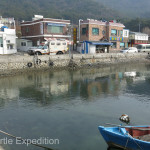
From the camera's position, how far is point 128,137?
31.5ft

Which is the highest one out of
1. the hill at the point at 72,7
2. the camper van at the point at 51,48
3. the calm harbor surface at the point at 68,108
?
the hill at the point at 72,7

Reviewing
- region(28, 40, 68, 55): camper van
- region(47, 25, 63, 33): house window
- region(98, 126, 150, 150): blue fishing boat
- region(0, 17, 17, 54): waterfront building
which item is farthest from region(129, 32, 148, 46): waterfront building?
region(98, 126, 150, 150): blue fishing boat

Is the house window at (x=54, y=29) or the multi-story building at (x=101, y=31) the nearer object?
the house window at (x=54, y=29)

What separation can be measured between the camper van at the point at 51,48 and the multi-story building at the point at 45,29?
13.6 ft

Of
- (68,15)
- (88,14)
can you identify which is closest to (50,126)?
(68,15)

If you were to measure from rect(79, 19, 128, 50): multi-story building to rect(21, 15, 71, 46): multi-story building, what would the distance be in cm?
508

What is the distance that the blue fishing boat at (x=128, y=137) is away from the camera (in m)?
9.50

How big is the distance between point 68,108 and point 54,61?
21355 millimetres

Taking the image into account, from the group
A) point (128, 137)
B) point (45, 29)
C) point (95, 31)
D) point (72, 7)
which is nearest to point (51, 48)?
point (45, 29)

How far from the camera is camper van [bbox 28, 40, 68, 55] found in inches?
1428

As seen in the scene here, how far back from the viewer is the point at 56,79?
97.5 ft

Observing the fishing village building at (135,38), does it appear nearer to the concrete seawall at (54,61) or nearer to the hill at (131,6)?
the concrete seawall at (54,61)

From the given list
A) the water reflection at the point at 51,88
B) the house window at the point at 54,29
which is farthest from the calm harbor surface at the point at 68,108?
the house window at the point at 54,29

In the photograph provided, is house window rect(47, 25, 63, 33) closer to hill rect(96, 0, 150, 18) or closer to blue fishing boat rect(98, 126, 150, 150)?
blue fishing boat rect(98, 126, 150, 150)
